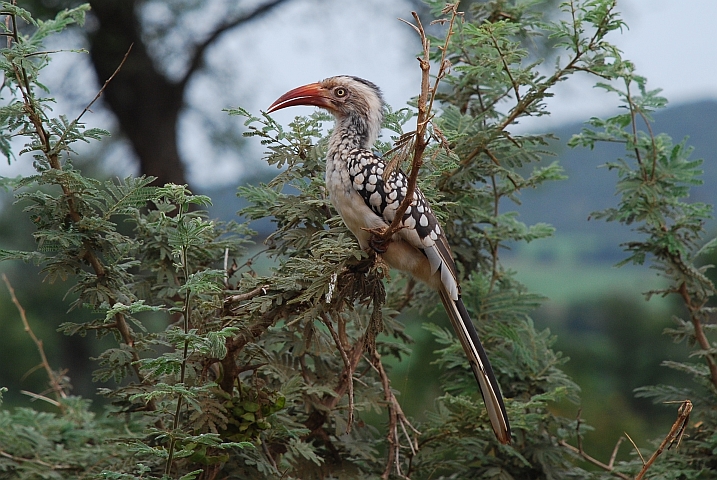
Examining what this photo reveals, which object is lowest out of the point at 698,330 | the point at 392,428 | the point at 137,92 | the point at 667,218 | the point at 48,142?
the point at 392,428

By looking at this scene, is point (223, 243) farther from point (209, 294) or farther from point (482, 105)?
point (482, 105)

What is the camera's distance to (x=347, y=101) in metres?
1.58

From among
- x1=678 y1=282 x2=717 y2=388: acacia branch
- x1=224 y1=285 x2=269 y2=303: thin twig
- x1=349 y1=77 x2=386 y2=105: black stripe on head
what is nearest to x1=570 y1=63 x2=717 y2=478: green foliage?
x1=678 y1=282 x2=717 y2=388: acacia branch

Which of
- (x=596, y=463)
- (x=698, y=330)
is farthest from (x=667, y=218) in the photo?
(x=596, y=463)

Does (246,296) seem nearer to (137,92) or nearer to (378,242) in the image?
(378,242)

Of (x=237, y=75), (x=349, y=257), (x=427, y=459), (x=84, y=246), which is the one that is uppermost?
(x=237, y=75)

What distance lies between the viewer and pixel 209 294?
1329mm

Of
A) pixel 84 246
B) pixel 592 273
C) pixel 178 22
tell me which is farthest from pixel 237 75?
pixel 84 246

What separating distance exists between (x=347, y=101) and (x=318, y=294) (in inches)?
21.9

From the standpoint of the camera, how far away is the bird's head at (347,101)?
5.16 ft

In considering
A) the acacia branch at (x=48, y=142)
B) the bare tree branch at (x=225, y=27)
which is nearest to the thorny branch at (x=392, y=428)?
the acacia branch at (x=48, y=142)

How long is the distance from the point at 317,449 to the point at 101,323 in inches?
20.6

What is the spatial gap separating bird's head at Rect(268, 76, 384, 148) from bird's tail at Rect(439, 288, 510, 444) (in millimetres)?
402

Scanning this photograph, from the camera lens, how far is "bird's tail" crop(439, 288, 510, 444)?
1.36 m
